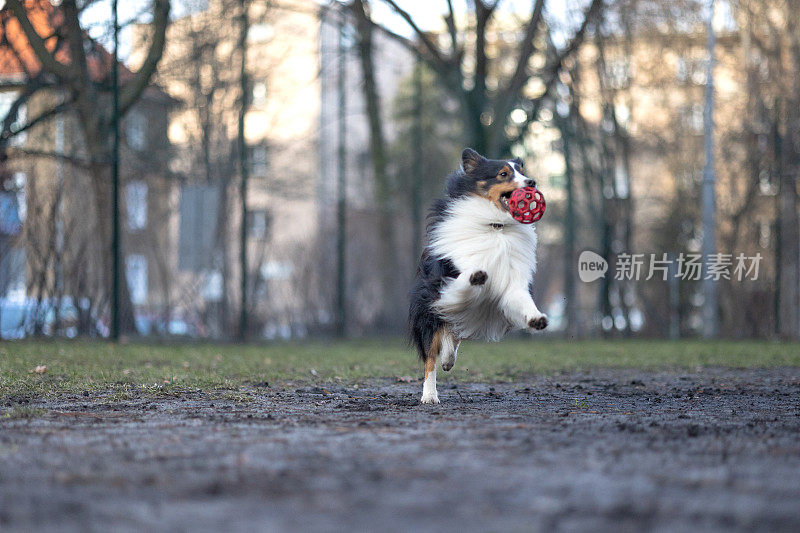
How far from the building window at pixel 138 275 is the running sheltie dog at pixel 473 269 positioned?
12502 mm

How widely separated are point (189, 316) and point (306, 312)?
401cm

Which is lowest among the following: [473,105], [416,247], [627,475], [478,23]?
[627,475]

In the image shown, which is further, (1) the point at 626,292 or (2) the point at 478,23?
(1) the point at 626,292

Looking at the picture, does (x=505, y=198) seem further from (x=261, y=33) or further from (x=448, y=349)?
(x=261, y=33)

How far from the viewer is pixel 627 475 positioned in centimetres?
411

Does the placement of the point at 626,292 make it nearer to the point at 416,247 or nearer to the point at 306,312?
the point at 416,247

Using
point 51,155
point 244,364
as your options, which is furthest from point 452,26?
point 244,364

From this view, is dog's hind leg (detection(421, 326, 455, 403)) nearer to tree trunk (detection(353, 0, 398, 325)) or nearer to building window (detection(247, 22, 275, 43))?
tree trunk (detection(353, 0, 398, 325))

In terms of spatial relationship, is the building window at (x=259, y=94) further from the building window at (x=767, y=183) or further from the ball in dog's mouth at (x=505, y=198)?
the ball in dog's mouth at (x=505, y=198)

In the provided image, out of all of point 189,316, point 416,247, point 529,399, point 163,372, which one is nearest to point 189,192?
point 189,316

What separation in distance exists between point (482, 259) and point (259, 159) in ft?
70.6

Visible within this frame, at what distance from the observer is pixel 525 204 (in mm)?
7254

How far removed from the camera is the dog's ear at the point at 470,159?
25.6 feet

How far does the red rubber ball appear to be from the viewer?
23.8 ft
